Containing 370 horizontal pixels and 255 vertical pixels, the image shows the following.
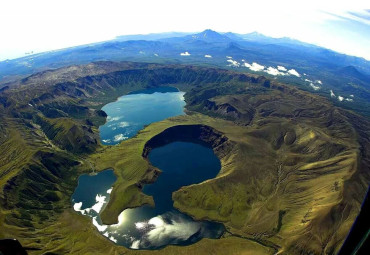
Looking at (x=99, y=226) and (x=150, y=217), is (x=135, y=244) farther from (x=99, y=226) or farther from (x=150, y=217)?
(x=99, y=226)

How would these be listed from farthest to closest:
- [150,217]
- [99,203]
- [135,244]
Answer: [99,203] → [150,217] → [135,244]

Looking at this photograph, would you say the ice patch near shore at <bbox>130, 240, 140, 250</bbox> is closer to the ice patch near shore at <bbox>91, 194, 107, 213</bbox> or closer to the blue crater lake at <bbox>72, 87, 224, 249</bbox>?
the blue crater lake at <bbox>72, 87, 224, 249</bbox>

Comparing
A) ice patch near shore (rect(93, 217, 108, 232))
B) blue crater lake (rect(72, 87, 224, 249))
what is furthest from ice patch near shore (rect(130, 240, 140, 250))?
ice patch near shore (rect(93, 217, 108, 232))

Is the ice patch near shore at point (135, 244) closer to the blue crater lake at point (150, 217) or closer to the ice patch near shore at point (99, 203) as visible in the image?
the blue crater lake at point (150, 217)

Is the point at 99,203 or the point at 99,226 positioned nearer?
the point at 99,226

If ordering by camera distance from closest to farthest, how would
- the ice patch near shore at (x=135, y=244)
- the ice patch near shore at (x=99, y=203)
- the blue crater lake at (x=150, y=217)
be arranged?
the ice patch near shore at (x=135, y=244) → the blue crater lake at (x=150, y=217) → the ice patch near shore at (x=99, y=203)

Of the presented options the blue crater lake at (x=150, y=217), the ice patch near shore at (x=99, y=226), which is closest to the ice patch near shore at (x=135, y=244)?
the blue crater lake at (x=150, y=217)

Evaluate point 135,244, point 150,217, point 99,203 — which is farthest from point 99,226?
point 150,217

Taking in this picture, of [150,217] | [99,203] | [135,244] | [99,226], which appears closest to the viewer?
[135,244]

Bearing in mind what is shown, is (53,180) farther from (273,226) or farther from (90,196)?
(273,226)

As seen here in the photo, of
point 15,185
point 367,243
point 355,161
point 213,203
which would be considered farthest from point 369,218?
point 355,161

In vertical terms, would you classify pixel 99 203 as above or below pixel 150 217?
above
